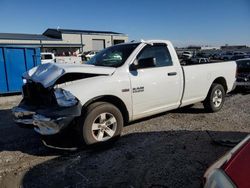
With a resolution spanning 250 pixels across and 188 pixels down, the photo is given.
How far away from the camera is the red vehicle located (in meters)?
1.49

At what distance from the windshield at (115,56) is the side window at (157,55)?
9.1 inches

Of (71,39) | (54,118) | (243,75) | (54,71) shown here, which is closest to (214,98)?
(243,75)

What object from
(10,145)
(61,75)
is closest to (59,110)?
(61,75)

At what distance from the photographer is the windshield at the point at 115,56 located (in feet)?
16.2

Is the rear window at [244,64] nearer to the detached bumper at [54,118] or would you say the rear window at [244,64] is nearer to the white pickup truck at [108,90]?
the white pickup truck at [108,90]

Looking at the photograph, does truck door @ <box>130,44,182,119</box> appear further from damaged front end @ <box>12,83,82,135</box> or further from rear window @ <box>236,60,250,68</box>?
rear window @ <box>236,60,250,68</box>

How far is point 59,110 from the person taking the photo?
3943mm

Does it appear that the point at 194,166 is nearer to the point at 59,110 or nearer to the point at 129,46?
the point at 59,110

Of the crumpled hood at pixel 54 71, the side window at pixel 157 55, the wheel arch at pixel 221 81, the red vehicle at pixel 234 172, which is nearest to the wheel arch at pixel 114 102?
the crumpled hood at pixel 54 71

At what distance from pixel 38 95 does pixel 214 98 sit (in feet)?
14.7

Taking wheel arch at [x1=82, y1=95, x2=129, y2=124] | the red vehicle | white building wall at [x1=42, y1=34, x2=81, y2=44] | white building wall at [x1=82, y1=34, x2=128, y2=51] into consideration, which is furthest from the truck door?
white building wall at [x1=82, y1=34, x2=128, y2=51]

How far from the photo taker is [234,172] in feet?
5.18

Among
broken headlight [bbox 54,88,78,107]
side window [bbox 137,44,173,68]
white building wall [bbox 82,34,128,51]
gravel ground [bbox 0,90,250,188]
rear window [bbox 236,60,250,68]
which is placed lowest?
gravel ground [bbox 0,90,250,188]

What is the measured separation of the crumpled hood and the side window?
0.89m
